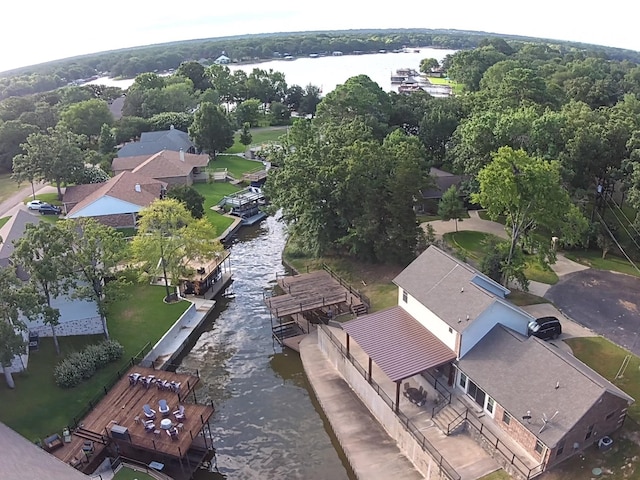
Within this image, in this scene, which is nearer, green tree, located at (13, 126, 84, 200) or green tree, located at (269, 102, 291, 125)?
green tree, located at (13, 126, 84, 200)

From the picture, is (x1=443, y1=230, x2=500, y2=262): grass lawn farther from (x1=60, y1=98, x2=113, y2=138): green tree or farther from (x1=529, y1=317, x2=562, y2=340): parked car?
(x1=60, y1=98, x2=113, y2=138): green tree

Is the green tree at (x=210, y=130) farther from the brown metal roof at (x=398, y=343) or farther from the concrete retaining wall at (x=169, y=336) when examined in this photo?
the brown metal roof at (x=398, y=343)

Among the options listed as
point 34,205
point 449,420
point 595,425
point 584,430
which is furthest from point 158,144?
point 595,425

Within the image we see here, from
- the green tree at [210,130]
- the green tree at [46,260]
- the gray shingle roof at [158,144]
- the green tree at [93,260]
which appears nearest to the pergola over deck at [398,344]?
the green tree at [93,260]

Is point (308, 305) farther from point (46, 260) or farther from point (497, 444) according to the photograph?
point (46, 260)

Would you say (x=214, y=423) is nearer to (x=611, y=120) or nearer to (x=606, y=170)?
(x=606, y=170)

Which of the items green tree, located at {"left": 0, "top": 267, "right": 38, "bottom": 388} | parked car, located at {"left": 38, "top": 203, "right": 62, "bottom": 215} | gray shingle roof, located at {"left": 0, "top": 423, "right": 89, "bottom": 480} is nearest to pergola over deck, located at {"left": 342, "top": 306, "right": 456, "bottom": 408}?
gray shingle roof, located at {"left": 0, "top": 423, "right": 89, "bottom": 480}

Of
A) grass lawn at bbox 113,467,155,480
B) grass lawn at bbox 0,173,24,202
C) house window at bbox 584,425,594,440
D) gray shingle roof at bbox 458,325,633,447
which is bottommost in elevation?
grass lawn at bbox 113,467,155,480
